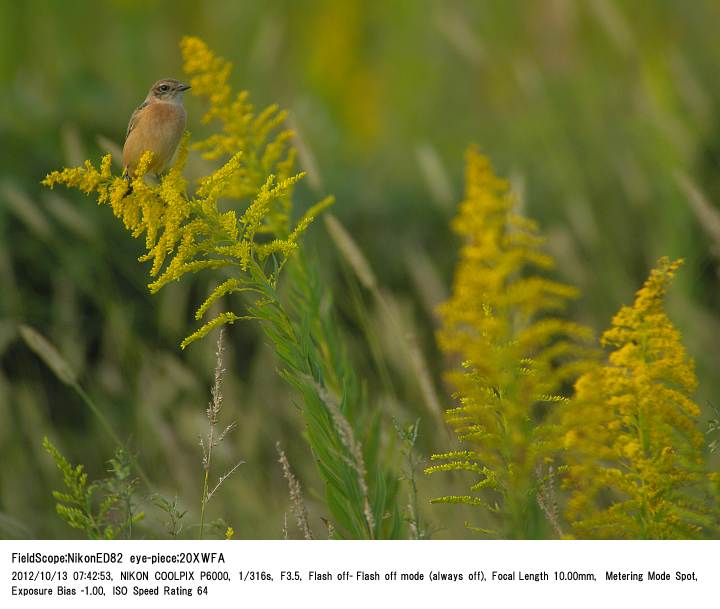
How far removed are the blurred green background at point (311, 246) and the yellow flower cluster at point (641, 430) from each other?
1.36ft

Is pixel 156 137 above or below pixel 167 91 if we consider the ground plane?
below

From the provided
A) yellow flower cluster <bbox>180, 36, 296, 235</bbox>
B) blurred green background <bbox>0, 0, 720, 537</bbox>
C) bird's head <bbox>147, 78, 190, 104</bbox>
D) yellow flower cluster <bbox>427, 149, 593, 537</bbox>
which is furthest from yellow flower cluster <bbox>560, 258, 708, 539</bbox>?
bird's head <bbox>147, 78, 190, 104</bbox>

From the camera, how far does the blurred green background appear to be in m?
2.90

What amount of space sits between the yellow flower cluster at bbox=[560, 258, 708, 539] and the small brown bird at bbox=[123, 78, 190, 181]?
2.05 feet

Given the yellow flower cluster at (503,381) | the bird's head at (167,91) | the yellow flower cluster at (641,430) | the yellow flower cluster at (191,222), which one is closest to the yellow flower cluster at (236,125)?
the bird's head at (167,91)

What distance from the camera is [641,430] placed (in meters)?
1.20

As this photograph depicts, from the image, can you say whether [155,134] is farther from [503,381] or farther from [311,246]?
[503,381]

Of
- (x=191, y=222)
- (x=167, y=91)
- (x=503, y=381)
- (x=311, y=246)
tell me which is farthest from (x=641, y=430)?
(x=167, y=91)

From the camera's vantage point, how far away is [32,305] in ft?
13.0

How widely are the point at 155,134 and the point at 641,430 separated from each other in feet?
2.48

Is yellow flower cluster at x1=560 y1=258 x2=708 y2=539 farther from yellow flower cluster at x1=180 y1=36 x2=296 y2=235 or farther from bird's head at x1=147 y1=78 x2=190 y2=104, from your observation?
bird's head at x1=147 y1=78 x2=190 y2=104

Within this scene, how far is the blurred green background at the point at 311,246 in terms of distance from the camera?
2.90 m

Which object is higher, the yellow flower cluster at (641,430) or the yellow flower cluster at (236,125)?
the yellow flower cluster at (236,125)

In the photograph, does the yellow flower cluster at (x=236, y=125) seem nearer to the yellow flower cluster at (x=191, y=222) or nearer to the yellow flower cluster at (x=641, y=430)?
the yellow flower cluster at (x=191, y=222)
